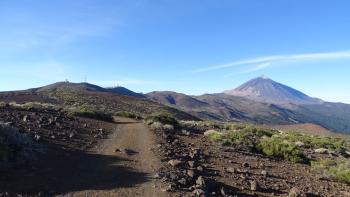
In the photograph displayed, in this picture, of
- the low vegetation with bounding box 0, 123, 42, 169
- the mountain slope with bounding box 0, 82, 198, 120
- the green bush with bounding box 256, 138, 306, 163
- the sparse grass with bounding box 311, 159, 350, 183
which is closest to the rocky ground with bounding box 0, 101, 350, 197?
the low vegetation with bounding box 0, 123, 42, 169

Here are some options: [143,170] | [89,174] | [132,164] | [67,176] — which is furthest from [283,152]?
[67,176]

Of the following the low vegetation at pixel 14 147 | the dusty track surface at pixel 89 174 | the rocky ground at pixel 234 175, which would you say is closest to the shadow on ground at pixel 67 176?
the dusty track surface at pixel 89 174

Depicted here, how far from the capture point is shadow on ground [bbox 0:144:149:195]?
46.9 ft

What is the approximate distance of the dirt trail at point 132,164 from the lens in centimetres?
1431

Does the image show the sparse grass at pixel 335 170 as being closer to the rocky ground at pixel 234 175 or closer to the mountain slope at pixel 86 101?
the rocky ground at pixel 234 175

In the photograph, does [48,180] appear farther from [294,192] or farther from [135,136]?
[135,136]

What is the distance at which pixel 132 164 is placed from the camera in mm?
18641

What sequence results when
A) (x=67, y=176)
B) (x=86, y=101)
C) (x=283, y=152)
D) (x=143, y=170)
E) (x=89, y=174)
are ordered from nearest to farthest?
(x=67, y=176) → (x=89, y=174) → (x=143, y=170) → (x=283, y=152) → (x=86, y=101)

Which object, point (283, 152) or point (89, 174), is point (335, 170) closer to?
point (283, 152)

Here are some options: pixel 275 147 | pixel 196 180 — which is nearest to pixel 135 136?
pixel 275 147

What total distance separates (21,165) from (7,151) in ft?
2.67

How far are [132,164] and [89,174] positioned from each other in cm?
253

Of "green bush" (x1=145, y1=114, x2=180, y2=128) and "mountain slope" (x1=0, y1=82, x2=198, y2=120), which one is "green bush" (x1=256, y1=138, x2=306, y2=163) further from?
"mountain slope" (x1=0, y1=82, x2=198, y2=120)

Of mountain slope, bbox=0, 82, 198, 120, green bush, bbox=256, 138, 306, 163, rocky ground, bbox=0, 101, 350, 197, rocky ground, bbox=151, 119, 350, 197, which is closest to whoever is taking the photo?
rocky ground, bbox=0, 101, 350, 197
